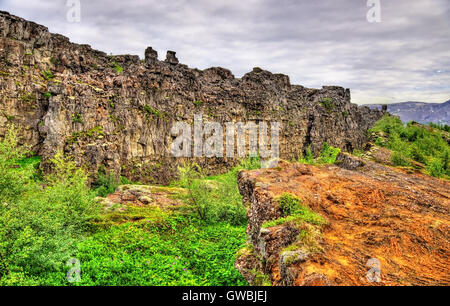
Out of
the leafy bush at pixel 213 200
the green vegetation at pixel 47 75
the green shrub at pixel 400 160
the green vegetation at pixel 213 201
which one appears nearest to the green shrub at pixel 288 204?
the green vegetation at pixel 213 201

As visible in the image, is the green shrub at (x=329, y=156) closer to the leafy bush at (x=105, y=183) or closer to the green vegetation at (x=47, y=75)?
the leafy bush at (x=105, y=183)

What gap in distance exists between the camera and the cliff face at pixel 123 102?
43.8 m

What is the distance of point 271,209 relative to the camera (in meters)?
10.9

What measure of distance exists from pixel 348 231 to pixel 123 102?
178ft

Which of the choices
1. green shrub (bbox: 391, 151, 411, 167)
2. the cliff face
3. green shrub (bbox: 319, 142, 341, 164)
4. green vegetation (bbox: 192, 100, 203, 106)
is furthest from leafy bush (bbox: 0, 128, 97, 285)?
green vegetation (bbox: 192, 100, 203, 106)

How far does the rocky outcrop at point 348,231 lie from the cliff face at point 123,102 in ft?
141

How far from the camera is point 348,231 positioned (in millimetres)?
9289

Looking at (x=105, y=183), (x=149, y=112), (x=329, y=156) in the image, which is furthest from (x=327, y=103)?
(x=105, y=183)

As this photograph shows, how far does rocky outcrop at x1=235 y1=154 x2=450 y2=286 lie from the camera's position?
6.84m

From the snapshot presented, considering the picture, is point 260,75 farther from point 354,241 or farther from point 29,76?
point 354,241

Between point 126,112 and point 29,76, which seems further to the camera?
point 126,112
